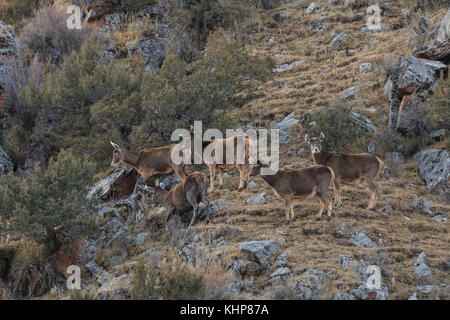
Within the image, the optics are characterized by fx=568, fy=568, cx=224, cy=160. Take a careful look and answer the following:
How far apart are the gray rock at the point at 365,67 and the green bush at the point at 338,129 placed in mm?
4754

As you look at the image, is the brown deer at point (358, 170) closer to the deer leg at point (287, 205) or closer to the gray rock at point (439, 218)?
the gray rock at point (439, 218)

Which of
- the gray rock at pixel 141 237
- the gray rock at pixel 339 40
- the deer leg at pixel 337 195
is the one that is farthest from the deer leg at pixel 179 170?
the gray rock at pixel 339 40

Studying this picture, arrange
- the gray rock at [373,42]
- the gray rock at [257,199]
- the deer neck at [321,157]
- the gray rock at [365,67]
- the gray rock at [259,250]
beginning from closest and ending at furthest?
the gray rock at [259,250], the gray rock at [257,199], the deer neck at [321,157], the gray rock at [365,67], the gray rock at [373,42]

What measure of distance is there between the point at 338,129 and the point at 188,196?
21.2 feet

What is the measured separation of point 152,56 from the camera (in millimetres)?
23984

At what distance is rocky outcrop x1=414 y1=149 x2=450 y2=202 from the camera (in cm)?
1472

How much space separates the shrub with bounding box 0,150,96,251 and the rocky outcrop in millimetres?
8715

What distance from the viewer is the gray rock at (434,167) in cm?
1484

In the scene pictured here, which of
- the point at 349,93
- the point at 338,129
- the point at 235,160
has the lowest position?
the point at 235,160

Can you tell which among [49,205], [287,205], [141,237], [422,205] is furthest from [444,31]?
[49,205]

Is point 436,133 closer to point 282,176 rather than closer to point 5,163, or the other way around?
point 282,176

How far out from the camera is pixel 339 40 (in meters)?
25.5
